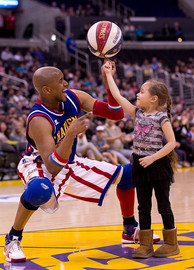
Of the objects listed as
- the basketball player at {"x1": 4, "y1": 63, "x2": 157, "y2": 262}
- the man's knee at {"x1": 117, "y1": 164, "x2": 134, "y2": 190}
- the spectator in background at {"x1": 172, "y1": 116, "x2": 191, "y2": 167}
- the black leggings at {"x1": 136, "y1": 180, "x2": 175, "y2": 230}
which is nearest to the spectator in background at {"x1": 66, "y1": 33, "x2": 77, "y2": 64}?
the spectator in background at {"x1": 172, "y1": 116, "x2": 191, "y2": 167}

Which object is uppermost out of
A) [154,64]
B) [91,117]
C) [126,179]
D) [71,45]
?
[71,45]

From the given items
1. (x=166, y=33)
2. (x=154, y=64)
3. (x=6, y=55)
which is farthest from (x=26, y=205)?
(x=166, y=33)

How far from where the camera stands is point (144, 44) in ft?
75.2

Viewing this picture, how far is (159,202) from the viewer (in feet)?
14.2

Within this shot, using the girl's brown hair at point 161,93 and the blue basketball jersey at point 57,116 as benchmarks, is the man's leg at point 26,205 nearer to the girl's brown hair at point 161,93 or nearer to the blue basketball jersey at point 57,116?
the blue basketball jersey at point 57,116

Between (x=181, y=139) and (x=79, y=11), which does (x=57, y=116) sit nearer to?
(x=181, y=139)

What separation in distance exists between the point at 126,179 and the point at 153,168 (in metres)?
0.57

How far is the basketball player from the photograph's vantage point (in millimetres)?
4137

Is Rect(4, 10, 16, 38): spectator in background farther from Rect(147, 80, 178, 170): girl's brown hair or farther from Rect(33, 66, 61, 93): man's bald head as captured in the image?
Rect(147, 80, 178, 170): girl's brown hair

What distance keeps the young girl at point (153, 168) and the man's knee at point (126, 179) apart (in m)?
0.36

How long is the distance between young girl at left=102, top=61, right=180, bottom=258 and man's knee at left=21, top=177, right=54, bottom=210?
30.0 inches

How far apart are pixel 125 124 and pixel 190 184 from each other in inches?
152

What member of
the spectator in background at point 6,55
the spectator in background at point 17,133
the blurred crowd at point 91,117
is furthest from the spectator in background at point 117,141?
the spectator in background at point 6,55

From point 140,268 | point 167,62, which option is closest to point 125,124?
point 140,268
